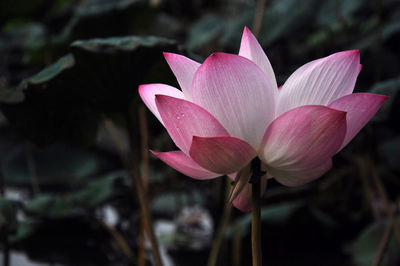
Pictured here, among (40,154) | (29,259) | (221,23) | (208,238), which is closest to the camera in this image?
(29,259)

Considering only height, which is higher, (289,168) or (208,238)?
(289,168)

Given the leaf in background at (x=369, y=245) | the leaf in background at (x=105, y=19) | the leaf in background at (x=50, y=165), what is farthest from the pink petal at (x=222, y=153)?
the leaf in background at (x=50, y=165)

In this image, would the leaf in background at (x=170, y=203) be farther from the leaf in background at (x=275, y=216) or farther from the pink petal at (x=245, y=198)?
the pink petal at (x=245, y=198)

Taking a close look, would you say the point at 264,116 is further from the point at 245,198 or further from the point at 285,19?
the point at 285,19

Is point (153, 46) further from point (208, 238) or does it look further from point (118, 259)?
point (208, 238)

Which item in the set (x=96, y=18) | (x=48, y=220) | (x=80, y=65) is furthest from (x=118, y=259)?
(x=96, y=18)

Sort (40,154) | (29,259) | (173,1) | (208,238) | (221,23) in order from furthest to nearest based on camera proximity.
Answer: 1. (173,1)
2. (221,23)
3. (40,154)
4. (208,238)
5. (29,259)

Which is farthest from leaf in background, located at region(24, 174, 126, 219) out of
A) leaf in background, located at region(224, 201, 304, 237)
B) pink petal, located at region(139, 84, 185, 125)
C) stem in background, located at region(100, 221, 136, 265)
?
pink petal, located at region(139, 84, 185, 125)
